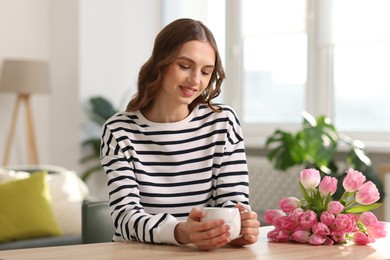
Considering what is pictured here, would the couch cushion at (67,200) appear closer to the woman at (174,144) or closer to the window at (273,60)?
the window at (273,60)

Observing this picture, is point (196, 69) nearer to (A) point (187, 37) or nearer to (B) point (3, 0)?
(A) point (187, 37)

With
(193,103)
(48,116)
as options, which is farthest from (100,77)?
(193,103)

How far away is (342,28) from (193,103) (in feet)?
12.9

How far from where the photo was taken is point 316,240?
2.06 meters

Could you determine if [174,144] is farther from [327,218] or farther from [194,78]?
[327,218]

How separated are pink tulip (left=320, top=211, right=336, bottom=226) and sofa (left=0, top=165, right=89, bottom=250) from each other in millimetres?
2600

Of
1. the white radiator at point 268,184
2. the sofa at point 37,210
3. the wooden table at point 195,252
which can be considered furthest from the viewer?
the white radiator at point 268,184

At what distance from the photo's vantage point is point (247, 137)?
6914mm

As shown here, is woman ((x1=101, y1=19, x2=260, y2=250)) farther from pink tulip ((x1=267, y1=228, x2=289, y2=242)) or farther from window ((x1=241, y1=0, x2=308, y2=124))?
window ((x1=241, y1=0, x2=308, y2=124))

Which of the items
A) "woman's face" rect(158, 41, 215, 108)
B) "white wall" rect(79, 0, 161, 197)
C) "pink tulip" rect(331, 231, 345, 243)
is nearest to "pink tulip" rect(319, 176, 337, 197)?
"pink tulip" rect(331, 231, 345, 243)

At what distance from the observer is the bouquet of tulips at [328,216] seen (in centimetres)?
207

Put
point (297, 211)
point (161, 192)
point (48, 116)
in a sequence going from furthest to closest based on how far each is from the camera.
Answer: point (48, 116) → point (161, 192) → point (297, 211)

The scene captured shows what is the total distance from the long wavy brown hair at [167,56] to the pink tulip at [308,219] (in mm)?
490

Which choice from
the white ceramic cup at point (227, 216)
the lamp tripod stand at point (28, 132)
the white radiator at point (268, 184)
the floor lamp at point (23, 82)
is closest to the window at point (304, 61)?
the white radiator at point (268, 184)
